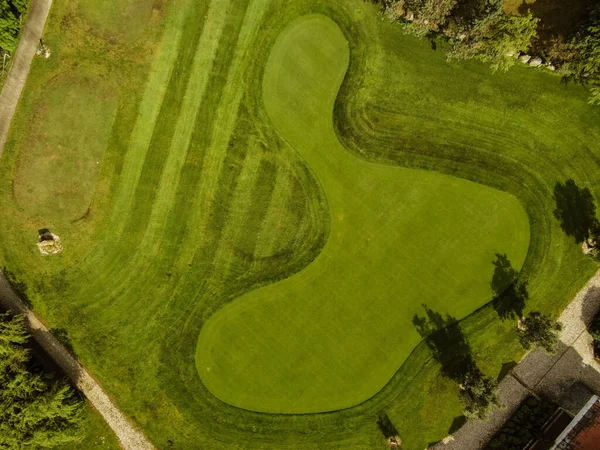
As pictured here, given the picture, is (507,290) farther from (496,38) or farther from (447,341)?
(496,38)

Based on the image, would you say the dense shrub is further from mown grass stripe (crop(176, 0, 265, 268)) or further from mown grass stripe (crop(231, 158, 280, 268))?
mown grass stripe (crop(176, 0, 265, 268))

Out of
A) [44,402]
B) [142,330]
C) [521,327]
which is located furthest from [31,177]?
[521,327]

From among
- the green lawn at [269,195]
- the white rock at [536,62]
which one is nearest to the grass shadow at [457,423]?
the green lawn at [269,195]

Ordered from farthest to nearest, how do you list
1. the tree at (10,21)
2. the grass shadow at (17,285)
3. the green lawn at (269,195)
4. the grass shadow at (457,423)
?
the grass shadow at (457,423)
the grass shadow at (17,285)
the green lawn at (269,195)
the tree at (10,21)

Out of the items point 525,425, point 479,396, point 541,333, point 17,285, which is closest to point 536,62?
point 541,333

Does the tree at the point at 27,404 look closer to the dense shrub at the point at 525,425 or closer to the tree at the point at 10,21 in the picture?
the tree at the point at 10,21

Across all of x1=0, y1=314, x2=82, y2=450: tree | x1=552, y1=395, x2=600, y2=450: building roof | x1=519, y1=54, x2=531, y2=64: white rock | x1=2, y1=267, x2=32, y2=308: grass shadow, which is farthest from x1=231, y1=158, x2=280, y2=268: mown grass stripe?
x1=552, y1=395, x2=600, y2=450: building roof

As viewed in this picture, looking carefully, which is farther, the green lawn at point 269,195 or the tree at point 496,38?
the green lawn at point 269,195

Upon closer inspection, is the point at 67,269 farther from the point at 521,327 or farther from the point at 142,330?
the point at 521,327
